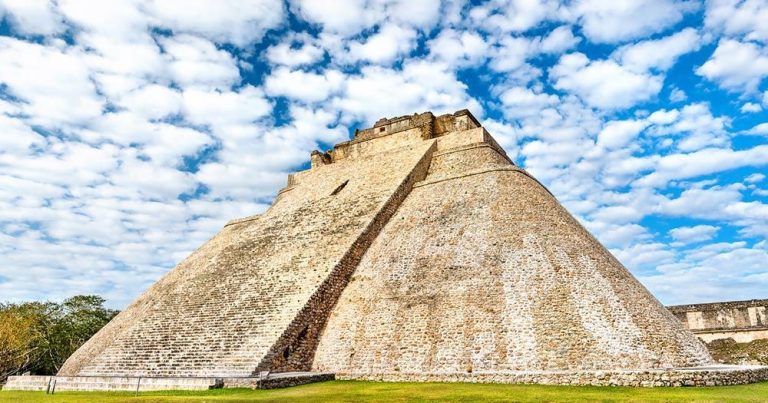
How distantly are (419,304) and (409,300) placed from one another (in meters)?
0.36

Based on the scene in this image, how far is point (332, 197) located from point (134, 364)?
10.5m

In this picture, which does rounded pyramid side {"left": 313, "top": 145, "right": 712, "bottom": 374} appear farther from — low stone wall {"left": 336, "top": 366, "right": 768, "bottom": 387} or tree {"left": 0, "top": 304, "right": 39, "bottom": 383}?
tree {"left": 0, "top": 304, "right": 39, "bottom": 383}

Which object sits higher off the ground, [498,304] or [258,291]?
[258,291]

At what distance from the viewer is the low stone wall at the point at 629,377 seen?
1055cm

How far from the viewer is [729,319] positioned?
23.9 meters

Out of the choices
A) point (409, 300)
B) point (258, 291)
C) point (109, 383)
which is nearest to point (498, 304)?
point (409, 300)

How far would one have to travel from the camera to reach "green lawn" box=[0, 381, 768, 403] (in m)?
9.20

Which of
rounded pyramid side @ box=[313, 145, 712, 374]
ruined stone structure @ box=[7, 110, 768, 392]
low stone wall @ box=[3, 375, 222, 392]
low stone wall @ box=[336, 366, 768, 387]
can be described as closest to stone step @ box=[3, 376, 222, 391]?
low stone wall @ box=[3, 375, 222, 392]

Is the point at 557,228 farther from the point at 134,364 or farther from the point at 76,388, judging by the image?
the point at 76,388

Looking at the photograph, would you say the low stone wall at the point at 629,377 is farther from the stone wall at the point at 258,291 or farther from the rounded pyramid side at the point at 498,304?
the stone wall at the point at 258,291

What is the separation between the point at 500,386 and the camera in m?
11.1

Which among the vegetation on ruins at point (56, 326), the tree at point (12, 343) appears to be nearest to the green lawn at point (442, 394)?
the tree at point (12, 343)

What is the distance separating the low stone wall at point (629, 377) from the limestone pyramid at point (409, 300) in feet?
1.26

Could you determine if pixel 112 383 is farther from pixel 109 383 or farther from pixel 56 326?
pixel 56 326
